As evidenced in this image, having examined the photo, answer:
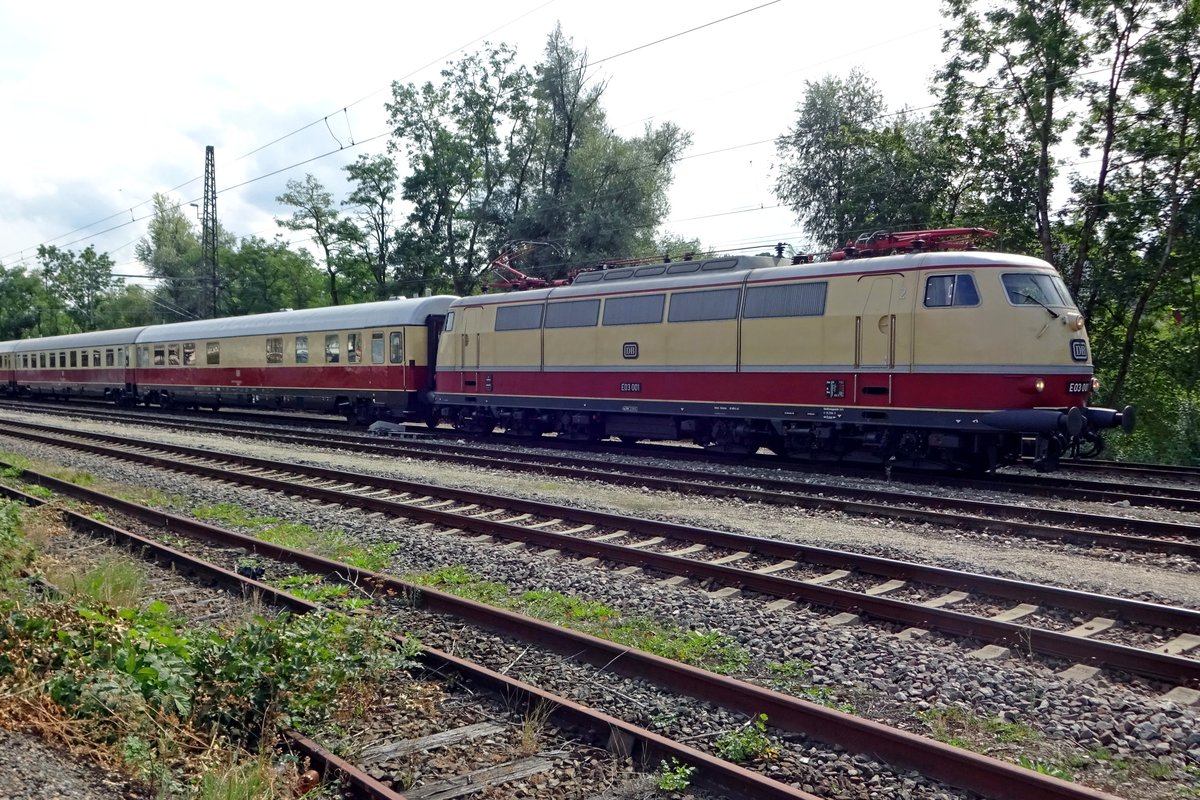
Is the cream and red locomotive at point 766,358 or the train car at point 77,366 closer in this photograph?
the cream and red locomotive at point 766,358

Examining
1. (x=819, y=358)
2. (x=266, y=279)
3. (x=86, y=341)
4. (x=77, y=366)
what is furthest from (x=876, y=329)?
(x=266, y=279)

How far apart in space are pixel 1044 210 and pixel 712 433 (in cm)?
1253

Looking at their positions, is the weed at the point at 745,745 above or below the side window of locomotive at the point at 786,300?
below

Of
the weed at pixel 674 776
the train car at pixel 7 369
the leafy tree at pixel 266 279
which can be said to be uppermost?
the leafy tree at pixel 266 279

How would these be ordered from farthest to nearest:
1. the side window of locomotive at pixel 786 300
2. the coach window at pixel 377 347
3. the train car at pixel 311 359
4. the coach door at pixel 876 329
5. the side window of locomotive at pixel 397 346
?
the coach window at pixel 377 347 → the train car at pixel 311 359 → the side window of locomotive at pixel 397 346 → the side window of locomotive at pixel 786 300 → the coach door at pixel 876 329

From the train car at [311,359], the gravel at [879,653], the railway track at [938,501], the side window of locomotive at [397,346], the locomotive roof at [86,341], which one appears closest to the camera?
the gravel at [879,653]

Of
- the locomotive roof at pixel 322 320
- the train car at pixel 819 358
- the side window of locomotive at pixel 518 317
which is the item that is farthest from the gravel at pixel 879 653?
the locomotive roof at pixel 322 320

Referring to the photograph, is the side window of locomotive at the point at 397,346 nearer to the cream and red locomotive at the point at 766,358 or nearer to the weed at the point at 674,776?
the cream and red locomotive at the point at 766,358

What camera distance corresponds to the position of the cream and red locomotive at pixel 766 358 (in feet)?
41.8

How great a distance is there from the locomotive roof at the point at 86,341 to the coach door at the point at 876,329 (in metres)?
29.6

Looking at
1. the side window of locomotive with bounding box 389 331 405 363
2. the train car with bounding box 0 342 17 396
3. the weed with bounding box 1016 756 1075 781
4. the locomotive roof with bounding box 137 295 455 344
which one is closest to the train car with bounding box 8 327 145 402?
the train car with bounding box 0 342 17 396

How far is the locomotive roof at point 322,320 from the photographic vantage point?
23.0 m

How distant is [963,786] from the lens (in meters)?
4.11

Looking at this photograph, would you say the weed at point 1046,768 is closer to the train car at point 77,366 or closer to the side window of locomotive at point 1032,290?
the side window of locomotive at point 1032,290
